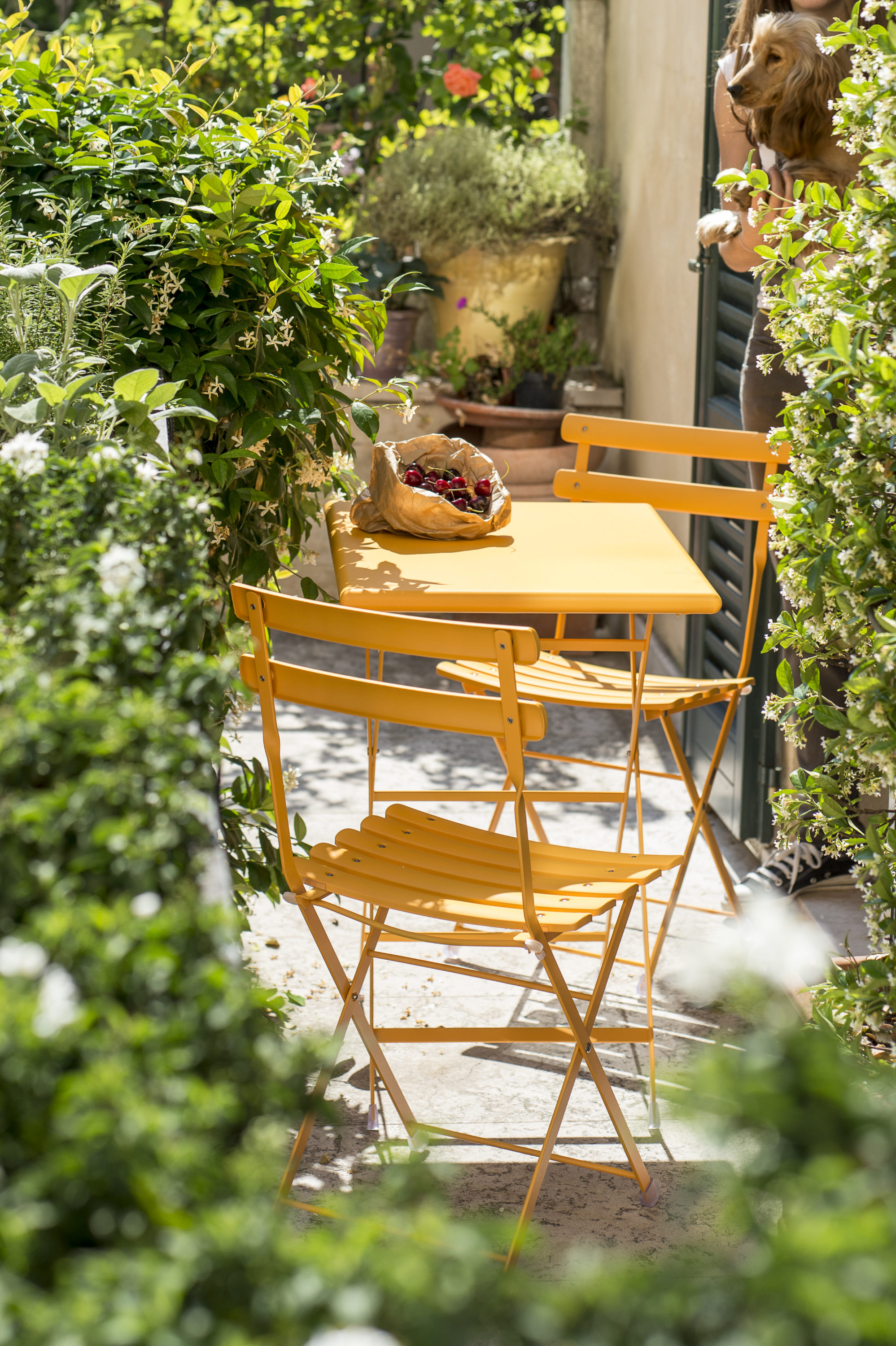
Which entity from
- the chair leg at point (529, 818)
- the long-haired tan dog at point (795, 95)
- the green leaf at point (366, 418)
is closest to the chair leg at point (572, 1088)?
the chair leg at point (529, 818)

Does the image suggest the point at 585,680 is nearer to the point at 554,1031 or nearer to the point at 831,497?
the point at 554,1031

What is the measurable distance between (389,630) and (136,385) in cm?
47

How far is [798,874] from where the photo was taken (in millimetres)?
3145

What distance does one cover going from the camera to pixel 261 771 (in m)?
2.46

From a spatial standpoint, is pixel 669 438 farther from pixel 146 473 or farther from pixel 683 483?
pixel 146 473

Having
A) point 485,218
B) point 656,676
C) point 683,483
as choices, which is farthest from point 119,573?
point 485,218

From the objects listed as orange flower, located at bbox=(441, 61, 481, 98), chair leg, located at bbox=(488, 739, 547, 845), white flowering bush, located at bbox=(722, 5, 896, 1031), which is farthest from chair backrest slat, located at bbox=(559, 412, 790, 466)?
orange flower, located at bbox=(441, 61, 481, 98)

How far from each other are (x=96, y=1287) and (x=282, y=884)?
6.32ft

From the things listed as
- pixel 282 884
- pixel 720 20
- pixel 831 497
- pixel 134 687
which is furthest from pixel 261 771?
pixel 720 20

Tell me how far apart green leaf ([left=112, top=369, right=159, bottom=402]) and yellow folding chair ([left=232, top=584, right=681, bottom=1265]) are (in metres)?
0.33

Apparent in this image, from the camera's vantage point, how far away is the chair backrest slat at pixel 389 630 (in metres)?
1.72

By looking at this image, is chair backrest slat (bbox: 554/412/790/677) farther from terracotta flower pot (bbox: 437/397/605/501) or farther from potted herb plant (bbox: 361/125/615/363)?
potted herb plant (bbox: 361/125/615/363)

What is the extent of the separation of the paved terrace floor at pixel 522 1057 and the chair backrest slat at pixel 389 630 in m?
0.53

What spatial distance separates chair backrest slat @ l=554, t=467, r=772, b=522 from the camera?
2807mm
